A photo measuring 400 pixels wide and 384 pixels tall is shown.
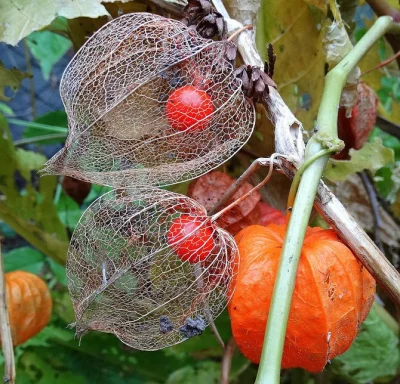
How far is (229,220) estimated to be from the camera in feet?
2.50

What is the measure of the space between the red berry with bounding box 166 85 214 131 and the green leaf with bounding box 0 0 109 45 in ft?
0.63

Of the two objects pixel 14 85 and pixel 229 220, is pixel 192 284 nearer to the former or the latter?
pixel 229 220

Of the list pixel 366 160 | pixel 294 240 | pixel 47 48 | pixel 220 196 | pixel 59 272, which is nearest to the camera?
pixel 294 240

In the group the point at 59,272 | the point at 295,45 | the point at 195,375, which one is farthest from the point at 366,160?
the point at 59,272

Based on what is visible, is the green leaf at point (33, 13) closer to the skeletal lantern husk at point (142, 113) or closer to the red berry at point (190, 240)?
the skeletal lantern husk at point (142, 113)

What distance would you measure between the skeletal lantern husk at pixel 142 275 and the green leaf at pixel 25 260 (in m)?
0.85

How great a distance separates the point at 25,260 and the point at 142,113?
0.89m

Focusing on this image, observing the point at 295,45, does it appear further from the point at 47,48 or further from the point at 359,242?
the point at 47,48

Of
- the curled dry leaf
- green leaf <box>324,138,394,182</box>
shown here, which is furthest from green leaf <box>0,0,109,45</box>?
green leaf <box>324,138,394,182</box>

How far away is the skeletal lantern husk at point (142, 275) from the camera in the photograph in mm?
611

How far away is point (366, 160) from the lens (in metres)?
0.90

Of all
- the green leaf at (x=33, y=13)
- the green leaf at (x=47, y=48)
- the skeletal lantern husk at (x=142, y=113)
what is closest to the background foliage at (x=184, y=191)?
the green leaf at (x=33, y=13)

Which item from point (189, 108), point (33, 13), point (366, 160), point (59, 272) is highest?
point (33, 13)

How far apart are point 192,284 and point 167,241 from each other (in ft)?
0.17
